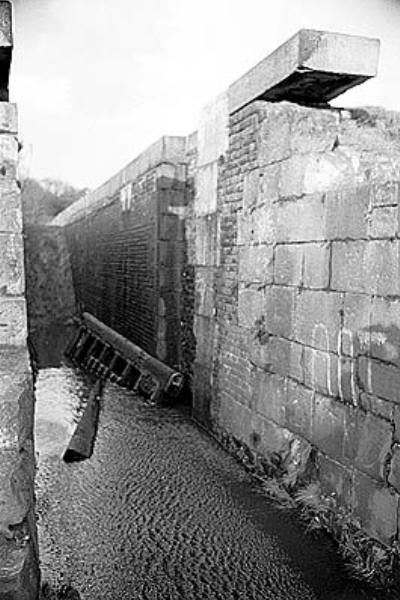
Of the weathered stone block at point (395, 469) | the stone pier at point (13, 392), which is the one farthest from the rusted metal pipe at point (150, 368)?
the stone pier at point (13, 392)

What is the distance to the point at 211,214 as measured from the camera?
7.02m

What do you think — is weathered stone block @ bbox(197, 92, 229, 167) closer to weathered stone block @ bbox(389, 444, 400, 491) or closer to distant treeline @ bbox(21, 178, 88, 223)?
weathered stone block @ bbox(389, 444, 400, 491)

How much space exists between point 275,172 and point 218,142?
63.5 inches

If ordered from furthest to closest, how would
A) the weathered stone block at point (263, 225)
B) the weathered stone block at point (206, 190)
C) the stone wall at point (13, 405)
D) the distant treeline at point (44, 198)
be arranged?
the distant treeline at point (44, 198)
the weathered stone block at point (206, 190)
the weathered stone block at point (263, 225)
the stone wall at point (13, 405)

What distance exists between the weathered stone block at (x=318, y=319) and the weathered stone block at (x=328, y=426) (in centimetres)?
37

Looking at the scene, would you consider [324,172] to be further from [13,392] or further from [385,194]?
[13,392]

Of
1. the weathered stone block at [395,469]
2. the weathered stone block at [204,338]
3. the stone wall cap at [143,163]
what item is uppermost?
the stone wall cap at [143,163]

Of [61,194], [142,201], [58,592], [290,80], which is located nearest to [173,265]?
[142,201]

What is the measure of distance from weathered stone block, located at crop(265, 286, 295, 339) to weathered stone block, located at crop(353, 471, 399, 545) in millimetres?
1369

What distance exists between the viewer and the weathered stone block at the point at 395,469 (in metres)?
3.59

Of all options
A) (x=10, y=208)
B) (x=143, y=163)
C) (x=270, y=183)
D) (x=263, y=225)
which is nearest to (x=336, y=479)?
(x=263, y=225)

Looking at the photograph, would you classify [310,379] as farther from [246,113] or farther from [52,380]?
[52,380]

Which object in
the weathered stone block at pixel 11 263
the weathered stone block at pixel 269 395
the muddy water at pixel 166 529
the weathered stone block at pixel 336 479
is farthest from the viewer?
the weathered stone block at pixel 269 395

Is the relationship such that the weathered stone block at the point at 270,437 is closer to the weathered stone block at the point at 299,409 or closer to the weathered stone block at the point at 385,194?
the weathered stone block at the point at 299,409
